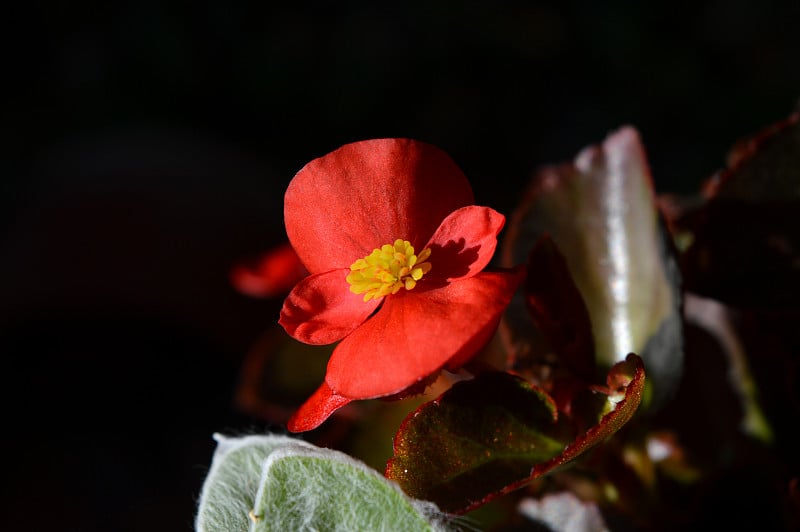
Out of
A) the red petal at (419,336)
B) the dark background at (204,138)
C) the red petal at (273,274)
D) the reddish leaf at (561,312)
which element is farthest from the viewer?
Result: the dark background at (204,138)

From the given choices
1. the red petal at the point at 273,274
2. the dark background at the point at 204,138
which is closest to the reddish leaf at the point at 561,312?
the red petal at the point at 273,274

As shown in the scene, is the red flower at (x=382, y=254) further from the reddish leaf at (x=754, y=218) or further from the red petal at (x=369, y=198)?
the reddish leaf at (x=754, y=218)

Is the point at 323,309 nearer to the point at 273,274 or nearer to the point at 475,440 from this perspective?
the point at 475,440

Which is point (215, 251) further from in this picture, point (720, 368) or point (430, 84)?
point (720, 368)

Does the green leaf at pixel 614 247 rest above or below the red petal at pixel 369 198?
below

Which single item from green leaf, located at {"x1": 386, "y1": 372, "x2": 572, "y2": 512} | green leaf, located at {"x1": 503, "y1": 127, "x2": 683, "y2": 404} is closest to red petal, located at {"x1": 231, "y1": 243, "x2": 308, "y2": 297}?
green leaf, located at {"x1": 503, "y1": 127, "x2": 683, "y2": 404}
